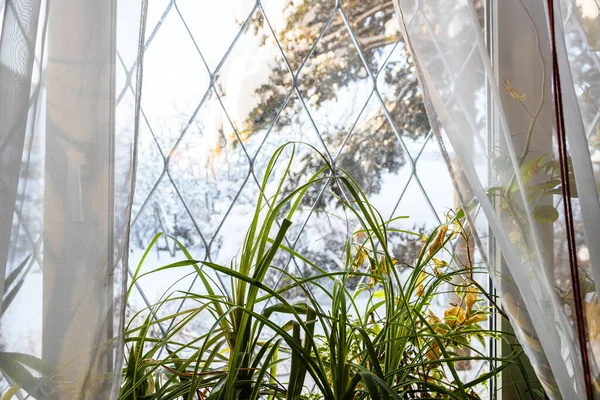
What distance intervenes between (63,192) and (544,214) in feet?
1.87

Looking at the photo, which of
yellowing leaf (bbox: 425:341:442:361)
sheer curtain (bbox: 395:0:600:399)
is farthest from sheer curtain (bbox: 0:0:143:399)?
yellowing leaf (bbox: 425:341:442:361)

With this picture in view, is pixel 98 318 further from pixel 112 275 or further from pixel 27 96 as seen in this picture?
pixel 27 96

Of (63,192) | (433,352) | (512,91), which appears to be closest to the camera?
(63,192)

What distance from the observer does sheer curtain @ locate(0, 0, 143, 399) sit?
0.53 metres

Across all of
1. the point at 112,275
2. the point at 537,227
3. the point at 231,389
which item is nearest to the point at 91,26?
the point at 112,275

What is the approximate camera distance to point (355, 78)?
1.11 metres

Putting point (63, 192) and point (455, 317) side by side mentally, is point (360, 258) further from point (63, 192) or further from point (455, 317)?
point (63, 192)

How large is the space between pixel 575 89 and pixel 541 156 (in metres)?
0.10

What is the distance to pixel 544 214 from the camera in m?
0.64

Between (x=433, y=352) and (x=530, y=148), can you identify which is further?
(x=433, y=352)

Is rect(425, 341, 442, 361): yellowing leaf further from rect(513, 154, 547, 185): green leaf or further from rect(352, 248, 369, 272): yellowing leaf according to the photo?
rect(513, 154, 547, 185): green leaf

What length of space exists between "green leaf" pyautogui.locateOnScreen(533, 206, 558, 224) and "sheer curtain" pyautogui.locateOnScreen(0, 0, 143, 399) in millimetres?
500

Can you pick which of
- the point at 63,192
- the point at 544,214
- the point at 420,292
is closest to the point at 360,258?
the point at 420,292

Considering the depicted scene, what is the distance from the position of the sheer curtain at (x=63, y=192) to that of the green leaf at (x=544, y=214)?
500 mm
